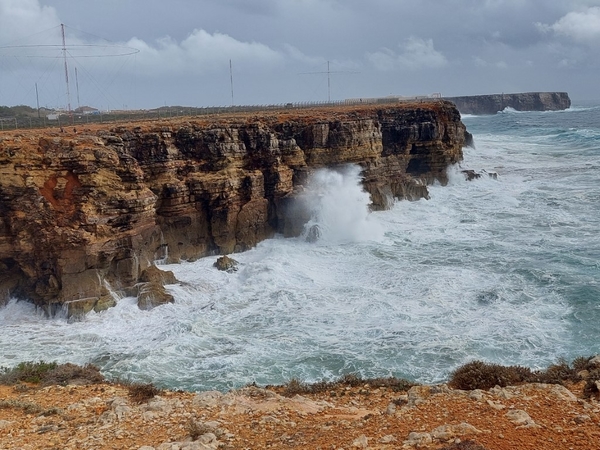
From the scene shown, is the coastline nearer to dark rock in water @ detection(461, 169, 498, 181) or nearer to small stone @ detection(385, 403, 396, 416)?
small stone @ detection(385, 403, 396, 416)

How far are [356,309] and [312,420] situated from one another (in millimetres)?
9327

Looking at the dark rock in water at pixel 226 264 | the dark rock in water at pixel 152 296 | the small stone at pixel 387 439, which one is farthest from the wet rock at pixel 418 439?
the dark rock in water at pixel 226 264

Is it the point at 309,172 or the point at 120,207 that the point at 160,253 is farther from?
the point at 309,172

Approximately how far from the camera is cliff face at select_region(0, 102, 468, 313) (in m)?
18.2

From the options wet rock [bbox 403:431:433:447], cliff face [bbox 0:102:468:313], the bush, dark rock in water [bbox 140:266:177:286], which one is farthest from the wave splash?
wet rock [bbox 403:431:433:447]

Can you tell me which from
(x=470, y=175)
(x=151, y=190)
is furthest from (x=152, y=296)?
(x=470, y=175)

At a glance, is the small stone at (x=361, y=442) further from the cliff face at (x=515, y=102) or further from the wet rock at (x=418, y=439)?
the cliff face at (x=515, y=102)

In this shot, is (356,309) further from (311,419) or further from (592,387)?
(592,387)

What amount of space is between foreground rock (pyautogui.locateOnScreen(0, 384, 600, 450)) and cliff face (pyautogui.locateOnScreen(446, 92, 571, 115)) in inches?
5592

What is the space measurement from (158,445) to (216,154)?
18.2 m

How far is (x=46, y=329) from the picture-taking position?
1722 cm

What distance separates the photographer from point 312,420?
29.3 ft

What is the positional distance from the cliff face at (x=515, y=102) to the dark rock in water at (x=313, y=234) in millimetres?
125083

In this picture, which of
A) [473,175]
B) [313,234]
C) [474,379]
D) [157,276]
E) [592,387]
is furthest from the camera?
[473,175]
